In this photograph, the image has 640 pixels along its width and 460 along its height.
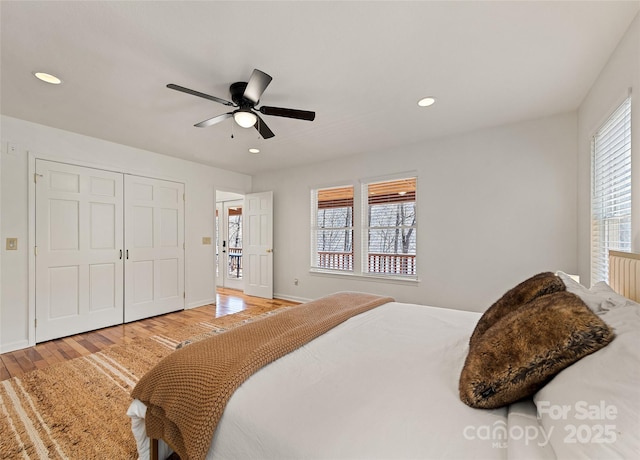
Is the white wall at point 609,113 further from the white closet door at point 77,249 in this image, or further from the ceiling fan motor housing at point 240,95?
the white closet door at point 77,249

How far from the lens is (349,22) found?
169 centimetres

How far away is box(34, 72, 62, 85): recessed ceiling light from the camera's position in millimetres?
2191

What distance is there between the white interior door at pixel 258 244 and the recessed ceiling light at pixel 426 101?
10.7 ft

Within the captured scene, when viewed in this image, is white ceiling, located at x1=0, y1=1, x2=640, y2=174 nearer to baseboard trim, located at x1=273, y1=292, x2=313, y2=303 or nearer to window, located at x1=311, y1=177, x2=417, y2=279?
window, located at x1=311, y1=177, x2=417, y2=279

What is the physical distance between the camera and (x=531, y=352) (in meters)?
0.86

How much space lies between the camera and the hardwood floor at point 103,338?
2.70m

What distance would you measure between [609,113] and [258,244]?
4.97m

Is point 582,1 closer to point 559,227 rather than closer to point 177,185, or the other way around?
point 559,227

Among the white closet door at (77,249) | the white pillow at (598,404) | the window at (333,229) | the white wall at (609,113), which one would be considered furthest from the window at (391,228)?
the white closet door at (77,249)

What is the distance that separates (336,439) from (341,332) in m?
0.85

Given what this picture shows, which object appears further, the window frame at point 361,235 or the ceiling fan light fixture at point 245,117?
the window frame at point 361,235

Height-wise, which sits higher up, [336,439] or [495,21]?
[495,21]

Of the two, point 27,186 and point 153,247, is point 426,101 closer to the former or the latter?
point 153,247

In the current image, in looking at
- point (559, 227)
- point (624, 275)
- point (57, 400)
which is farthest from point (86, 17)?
point (559, 227)
